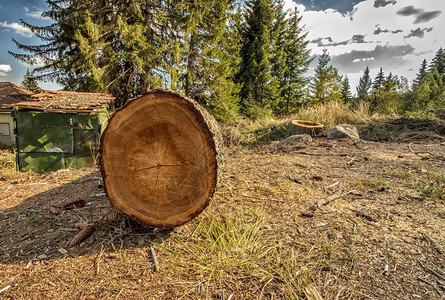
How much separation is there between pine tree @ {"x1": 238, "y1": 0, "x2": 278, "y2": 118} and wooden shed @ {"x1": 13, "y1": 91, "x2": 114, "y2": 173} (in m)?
10.0

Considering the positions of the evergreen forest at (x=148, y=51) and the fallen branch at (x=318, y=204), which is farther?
the evergreen forest at (x=148, y=51)

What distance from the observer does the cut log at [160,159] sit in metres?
1.66

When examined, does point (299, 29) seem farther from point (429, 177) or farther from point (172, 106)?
point (172, 106)

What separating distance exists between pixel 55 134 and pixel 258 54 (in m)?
12.9

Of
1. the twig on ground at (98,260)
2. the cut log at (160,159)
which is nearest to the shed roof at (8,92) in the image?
the cut log at (160,159)

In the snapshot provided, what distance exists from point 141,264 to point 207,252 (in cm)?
49

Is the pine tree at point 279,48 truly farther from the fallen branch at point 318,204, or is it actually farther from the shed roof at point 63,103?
the fallen branch at point 318,204

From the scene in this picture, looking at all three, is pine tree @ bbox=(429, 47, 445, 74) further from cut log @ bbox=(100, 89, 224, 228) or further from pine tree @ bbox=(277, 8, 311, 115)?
cut log @ bbox=(100, 89, 224, 228)

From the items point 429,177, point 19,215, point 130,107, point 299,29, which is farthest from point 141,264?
point 299,29

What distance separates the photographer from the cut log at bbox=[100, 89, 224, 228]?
1.66 metres

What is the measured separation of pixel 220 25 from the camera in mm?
10438

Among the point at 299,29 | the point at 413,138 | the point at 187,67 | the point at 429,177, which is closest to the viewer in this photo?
the point at 429,177

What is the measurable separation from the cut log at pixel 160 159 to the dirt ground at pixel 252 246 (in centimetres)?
31

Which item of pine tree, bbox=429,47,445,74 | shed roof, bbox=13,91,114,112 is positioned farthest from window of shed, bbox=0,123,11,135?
pine tree, bbox=429,47,445,74
